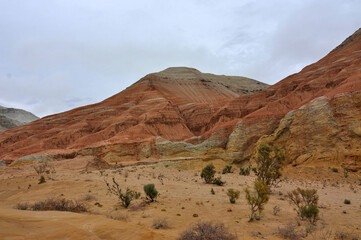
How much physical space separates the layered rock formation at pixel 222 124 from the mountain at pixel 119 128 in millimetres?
168

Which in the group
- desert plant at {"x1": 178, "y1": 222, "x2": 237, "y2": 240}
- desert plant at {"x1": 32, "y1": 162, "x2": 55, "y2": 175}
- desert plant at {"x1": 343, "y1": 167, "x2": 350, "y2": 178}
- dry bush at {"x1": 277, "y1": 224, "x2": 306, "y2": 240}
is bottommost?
desert plant at {"x1": 32, "y1": 162, "x2": 55, "y2": 175}

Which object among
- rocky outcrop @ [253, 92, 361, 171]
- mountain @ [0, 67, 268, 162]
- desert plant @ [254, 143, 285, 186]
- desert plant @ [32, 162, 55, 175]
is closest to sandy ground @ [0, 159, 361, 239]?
desert plant @ [254, 143, 285, 186]

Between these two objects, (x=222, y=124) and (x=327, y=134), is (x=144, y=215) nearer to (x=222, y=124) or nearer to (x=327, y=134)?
(x=327, y=134)

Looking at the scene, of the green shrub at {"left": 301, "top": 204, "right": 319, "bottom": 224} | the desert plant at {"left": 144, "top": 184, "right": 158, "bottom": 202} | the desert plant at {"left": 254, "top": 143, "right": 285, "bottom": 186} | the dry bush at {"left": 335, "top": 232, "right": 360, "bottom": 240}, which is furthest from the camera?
the desert plant at {"left": 254, "top": 143, "right": 285, "bottom": 186}

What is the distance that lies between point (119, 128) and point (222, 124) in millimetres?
22070

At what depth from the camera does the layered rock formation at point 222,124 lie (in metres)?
22.5

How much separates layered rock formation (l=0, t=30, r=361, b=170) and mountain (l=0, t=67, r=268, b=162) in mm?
168

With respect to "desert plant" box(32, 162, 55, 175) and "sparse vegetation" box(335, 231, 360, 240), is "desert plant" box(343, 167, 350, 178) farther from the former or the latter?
"desert plant" box(32, 162, 55, 175)

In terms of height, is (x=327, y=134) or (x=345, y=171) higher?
(x=327, y=134)

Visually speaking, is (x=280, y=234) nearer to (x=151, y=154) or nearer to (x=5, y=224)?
(x=5, y=224)

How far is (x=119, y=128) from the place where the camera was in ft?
157

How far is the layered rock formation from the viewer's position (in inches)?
884

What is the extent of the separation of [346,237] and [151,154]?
32613 millimetres

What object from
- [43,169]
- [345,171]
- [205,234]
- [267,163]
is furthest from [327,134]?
[43,169]
